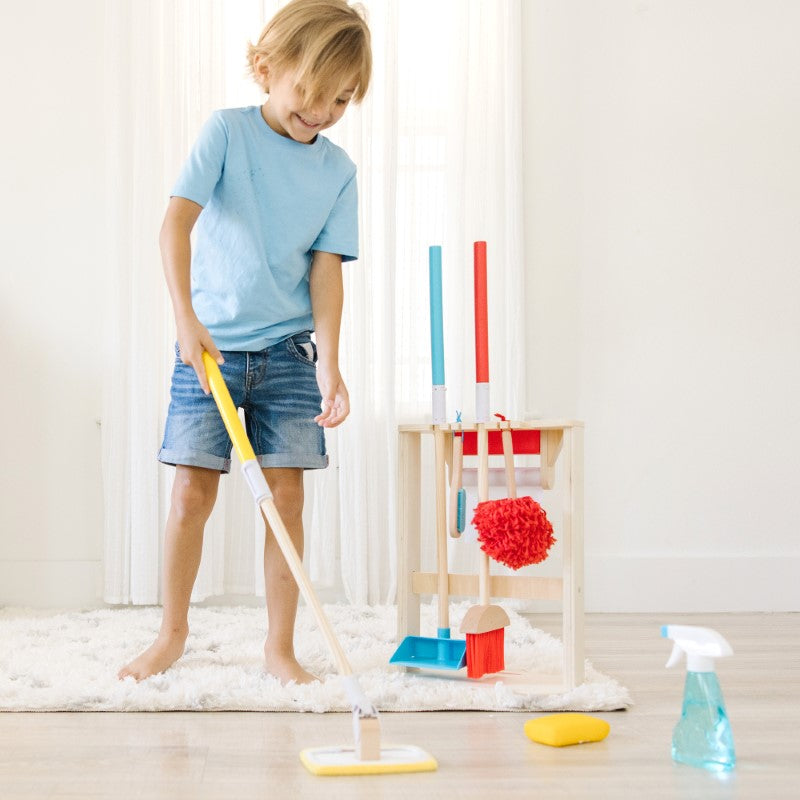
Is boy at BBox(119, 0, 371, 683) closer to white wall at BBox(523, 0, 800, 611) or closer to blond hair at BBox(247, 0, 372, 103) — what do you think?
blond hair at BBox(247, 0, 372, 103)

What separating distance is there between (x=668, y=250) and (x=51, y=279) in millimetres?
1334

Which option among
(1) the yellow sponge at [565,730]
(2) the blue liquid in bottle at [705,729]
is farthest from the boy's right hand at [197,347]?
(2) the blue liquid in bottle at [705,729]

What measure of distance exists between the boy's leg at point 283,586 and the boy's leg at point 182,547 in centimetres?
10

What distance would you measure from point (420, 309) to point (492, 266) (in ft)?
0.58

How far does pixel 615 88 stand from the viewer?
Result: 231 cm

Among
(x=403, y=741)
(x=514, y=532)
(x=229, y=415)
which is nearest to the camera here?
(x=403, y=741)

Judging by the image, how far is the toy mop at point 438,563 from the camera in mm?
1436

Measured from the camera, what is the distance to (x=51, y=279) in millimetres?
2258

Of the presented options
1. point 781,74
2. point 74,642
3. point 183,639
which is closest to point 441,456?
point 183,639

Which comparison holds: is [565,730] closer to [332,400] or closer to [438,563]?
[438,563]

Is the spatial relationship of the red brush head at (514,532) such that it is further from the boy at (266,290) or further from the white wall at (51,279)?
the white wall at (51,279)

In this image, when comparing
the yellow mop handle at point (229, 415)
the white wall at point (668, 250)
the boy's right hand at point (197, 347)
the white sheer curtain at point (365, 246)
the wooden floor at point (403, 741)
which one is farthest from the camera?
the white wall at point (668, 250)

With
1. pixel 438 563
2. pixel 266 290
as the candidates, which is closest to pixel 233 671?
pixel 438 563

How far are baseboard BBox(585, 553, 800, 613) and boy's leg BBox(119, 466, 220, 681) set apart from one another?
1030 millimetres
